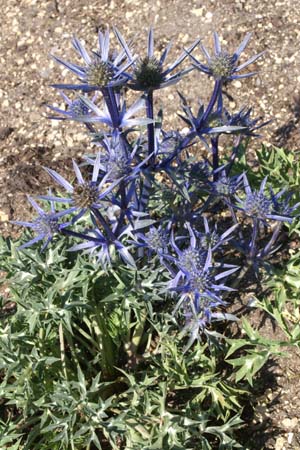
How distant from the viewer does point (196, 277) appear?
222 cm

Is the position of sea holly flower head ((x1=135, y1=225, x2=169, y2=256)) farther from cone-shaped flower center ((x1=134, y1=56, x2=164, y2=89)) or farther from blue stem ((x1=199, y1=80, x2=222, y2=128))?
cone-shaped flower center ((x1=134, y1=56, x2=164, y2=89))

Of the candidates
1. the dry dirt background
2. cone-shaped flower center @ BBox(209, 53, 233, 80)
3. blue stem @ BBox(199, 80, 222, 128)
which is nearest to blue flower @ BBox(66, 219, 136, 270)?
blue stem @ BBox(199, 80, 222, 128)

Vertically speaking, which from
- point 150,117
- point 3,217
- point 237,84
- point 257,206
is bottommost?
point 3,217

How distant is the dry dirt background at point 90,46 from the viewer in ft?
12.0

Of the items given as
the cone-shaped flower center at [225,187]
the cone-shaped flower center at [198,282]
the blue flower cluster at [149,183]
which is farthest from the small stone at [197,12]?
the cone-shaped flower center at [198,282]

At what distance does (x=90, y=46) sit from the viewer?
4090 mm

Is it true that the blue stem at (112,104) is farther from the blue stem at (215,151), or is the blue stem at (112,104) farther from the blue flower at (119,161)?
the blue stem at (215,151)

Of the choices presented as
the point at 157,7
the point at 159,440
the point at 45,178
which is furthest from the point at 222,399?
the point at 157,7

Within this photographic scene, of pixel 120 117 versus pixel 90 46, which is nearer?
pixel 120 117

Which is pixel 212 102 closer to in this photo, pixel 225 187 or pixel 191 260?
pixel 225 187

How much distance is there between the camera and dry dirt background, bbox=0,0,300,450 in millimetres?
3668

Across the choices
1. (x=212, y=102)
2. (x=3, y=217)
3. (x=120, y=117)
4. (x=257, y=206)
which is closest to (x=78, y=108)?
(x=120, y=117)

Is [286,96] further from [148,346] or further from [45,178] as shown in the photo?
[148,346]

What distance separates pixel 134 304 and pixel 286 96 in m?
1.94
